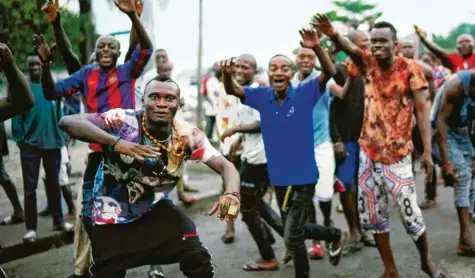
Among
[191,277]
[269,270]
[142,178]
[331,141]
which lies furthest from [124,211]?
[331,141]

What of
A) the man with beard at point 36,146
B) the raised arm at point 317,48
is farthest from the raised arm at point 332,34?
the man with beard at point 36,146

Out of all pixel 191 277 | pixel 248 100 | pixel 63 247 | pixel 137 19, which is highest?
pixel 137 19

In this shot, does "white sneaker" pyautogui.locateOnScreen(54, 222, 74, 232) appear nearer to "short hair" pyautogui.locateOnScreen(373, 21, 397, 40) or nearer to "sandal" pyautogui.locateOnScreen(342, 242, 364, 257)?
"sandal" pyautogui.locateOnScreen(342, 242, 364, 257)

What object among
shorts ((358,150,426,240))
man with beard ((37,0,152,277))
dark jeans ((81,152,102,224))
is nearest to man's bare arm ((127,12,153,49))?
man with beard ((37,0,152,277))

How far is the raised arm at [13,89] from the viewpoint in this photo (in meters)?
3.22

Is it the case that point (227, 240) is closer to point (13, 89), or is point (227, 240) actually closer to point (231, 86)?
point (231, 86)

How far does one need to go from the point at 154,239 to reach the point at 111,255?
256 millimetres

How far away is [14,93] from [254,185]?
99.1 inches

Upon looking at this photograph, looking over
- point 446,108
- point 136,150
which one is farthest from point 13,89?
point 446,108

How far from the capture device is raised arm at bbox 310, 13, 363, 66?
4.32 m

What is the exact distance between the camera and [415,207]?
445 cm

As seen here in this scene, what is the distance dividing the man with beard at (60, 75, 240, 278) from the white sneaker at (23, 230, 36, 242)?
2685 mm

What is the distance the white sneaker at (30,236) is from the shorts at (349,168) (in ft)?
10.0

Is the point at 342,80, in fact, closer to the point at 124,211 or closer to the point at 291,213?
the point at 291,213
